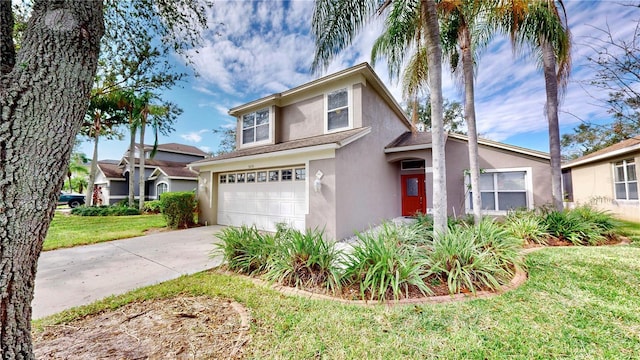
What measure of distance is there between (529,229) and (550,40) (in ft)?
19.0

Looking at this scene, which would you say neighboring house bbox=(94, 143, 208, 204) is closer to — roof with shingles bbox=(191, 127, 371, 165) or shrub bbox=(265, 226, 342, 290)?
roof with shingles bbox=(191, 127, 371, 165)

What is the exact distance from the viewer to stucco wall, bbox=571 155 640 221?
10.2m

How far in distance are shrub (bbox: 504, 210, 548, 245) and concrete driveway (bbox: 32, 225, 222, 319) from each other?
26.3 feet

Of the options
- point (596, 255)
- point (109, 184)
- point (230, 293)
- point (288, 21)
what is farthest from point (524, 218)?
point (109, 184)

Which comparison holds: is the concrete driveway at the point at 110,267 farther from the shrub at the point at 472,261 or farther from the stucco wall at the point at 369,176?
the shrub at the point at 472,261

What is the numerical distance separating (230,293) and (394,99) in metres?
10.1

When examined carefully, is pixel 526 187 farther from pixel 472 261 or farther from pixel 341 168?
pixel 341 168

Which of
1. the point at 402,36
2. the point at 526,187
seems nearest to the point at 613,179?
the point at 526,187

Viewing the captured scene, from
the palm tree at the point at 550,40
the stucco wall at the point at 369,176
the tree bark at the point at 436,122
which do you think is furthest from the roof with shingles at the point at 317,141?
the palm tree at the point at 550,40

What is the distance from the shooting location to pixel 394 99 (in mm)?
10922

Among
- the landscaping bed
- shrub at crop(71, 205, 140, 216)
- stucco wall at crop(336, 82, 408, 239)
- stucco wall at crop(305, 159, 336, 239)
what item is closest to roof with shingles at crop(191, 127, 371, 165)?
stucco wall at crop(336, 82, 408, 239)

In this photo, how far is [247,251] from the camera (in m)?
4.96

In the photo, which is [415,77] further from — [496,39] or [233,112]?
[233,112]

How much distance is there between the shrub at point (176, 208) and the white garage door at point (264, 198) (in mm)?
1363
